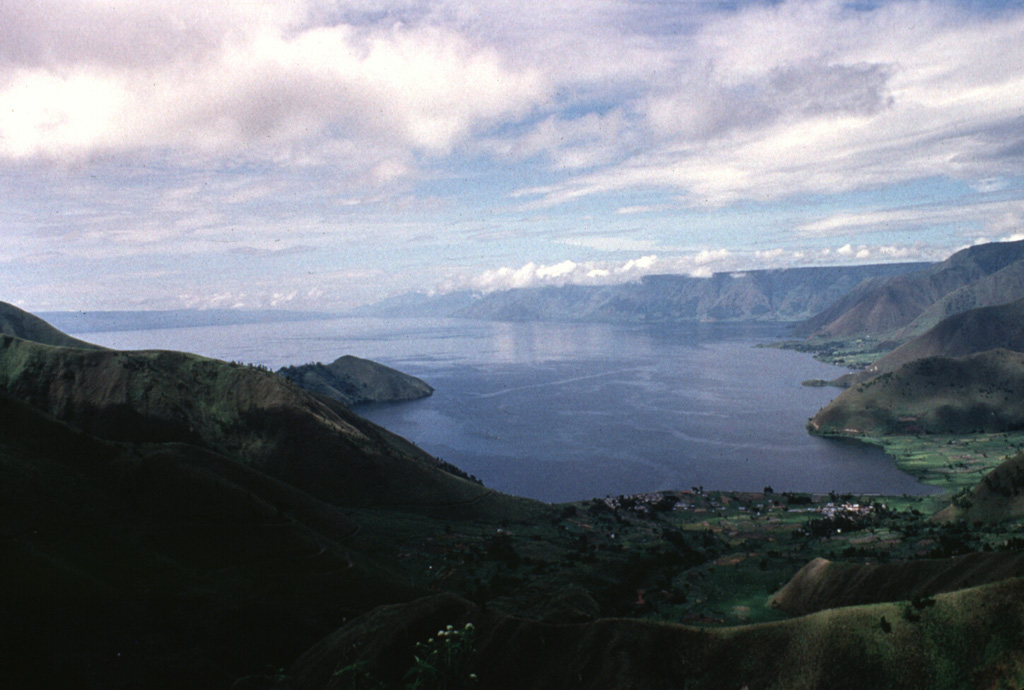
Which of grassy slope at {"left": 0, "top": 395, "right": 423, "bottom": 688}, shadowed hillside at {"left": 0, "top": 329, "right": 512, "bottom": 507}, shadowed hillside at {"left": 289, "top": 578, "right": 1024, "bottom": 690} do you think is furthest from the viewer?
shadowed hillside at {"left": 0, "top": 329, "right": 512, "bottom": 507}

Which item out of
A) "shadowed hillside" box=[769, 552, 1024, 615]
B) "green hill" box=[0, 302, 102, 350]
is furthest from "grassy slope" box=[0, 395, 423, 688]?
"green hill" box=[0, 302, 102, 350]

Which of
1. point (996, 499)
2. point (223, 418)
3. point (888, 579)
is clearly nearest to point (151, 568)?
point (888, 579)

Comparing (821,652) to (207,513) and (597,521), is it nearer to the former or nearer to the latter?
(207,513)

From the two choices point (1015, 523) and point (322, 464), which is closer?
point (1015, 523)

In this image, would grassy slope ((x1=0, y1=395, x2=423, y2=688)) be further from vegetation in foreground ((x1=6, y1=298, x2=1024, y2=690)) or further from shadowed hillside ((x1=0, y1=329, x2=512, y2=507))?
shadowed hillside ((x1=0, y1=329, x2=512, y2=507))

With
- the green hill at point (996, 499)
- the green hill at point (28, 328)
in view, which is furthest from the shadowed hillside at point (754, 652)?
the green hill at point (28, 328)

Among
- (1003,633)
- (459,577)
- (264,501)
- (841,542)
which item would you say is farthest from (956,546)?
(264,501)

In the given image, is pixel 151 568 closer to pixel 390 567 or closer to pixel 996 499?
pixel 390 567

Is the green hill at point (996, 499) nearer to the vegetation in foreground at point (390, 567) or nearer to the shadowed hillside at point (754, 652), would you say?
the vegetation in foreground at point (390, 567)
